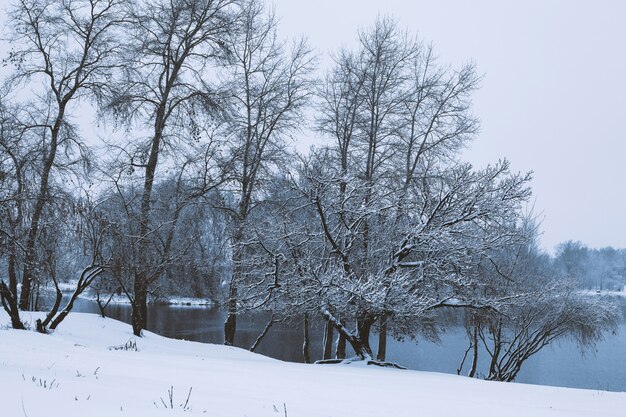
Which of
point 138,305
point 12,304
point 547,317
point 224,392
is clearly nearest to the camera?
point 224,392

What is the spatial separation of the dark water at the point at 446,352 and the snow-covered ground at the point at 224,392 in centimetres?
1121

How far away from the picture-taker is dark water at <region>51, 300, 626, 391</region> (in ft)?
76.6

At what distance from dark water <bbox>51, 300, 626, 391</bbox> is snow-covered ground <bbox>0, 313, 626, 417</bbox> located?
11214 millimetres

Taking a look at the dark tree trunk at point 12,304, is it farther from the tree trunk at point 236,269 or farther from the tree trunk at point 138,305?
the tree trunk at point 236,269

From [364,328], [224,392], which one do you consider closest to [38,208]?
[364,328]

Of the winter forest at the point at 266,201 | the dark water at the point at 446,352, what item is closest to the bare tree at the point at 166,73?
the winter forest at the point at 266,201

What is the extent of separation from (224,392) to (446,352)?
2528 cm

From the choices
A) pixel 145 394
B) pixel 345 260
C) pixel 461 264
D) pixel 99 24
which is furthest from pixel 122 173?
pixel 145 394

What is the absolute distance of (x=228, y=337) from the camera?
59.9 feet

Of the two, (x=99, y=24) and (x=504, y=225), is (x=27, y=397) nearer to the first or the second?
(x=504, y=225)

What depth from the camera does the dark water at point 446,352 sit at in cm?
2336

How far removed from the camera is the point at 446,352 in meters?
29.0

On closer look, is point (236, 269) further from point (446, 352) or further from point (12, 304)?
point (446, 352)

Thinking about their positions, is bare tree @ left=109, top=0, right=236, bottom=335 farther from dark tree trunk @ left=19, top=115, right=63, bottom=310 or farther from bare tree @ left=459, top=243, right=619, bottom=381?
bare tree @ left=459, top=243, right=619, bottom=381
